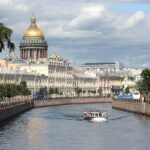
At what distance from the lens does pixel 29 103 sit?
122 metres

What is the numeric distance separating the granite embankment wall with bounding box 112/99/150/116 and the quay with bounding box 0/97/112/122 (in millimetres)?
14515

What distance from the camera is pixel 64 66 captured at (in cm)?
19762

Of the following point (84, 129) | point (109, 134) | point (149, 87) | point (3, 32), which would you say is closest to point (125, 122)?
point (84, 129)

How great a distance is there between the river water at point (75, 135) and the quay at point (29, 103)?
7.60ft

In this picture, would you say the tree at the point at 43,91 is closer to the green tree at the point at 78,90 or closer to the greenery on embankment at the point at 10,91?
the green tree at the point at 78,90

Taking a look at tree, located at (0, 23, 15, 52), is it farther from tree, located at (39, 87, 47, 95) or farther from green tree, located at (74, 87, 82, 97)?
green tree, located at (74, 87, 82, 97)

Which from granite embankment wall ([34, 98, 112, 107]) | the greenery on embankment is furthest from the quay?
the greenery on embankment

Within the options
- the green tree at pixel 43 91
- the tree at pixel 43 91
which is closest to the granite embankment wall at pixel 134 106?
the tree at pixel 43 91

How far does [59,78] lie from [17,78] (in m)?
31.9

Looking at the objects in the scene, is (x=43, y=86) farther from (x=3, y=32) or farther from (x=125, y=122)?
(x=3, y=32)

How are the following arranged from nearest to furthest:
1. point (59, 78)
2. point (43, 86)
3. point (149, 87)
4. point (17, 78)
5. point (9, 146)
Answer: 1. point (9, 146)
2. point (149, 87)
3. point (17, 78)
4. point (43, 86)
5. point (59, 78)

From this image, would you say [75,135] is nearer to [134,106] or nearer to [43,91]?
[134,106]

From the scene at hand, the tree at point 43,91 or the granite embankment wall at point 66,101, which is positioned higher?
the tree at point 43,91

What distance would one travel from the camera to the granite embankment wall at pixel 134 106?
3727 inches
